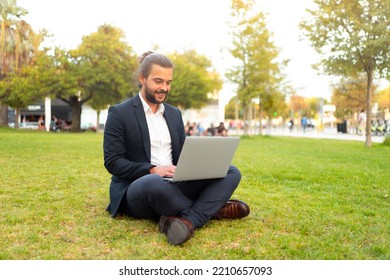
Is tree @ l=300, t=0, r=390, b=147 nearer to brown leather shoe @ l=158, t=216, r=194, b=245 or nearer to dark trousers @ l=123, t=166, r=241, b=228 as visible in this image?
dark trousers @ l=123, t=166, r=241, b=228

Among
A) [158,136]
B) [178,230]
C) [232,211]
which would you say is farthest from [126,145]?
[232,211]

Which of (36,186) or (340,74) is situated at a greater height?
(340,74)

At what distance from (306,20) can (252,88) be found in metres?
10.8

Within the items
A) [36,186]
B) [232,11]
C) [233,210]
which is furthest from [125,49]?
[233,210]

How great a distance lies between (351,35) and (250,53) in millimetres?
11747

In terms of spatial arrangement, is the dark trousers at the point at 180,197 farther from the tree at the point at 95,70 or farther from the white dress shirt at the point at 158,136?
the tree at the point at 95,70

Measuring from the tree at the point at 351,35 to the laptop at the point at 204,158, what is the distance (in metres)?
13.4

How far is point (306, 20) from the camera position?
17547 millimetres

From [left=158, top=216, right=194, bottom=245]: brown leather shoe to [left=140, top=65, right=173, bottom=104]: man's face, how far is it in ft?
3.71

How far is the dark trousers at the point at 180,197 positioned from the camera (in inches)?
150

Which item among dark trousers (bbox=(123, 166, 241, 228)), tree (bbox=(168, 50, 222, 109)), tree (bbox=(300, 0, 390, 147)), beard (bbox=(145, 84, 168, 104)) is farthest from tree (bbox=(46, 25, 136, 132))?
dark trousers (bbox=(123, 166, 241, 228))

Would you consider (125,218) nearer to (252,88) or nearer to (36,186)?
(36,186)

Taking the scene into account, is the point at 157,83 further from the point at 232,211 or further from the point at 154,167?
the point at 232,211

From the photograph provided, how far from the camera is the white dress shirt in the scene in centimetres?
425
